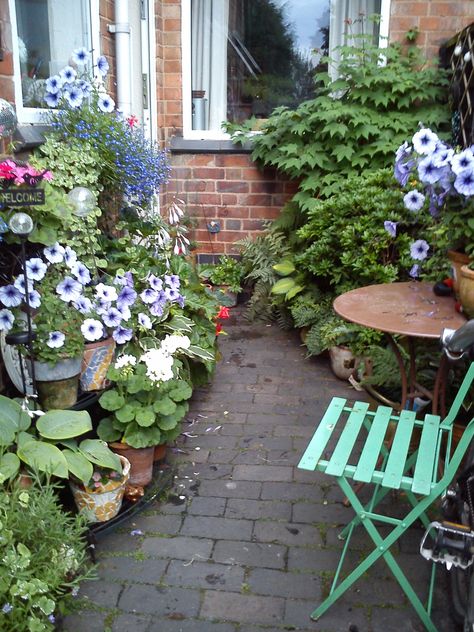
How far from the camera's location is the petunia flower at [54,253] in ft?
8.52

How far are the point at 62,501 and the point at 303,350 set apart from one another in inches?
94.8

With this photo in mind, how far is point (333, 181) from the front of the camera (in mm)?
5012

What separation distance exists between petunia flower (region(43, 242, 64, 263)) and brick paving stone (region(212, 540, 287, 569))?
1332 mm

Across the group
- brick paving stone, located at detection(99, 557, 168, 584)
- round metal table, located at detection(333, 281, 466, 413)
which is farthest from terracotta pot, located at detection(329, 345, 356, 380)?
brick paving stone, located at detection(99, 557, 168, 584)

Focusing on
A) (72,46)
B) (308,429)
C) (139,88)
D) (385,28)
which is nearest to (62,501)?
(308,429)

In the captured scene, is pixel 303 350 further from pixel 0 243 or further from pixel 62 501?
pixel 0 243

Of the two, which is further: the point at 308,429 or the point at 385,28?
the point at 385,28

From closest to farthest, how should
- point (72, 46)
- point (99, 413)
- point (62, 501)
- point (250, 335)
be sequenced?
point (62, 501) → point (99, 413) → point (72, 46) → point (250, 335)

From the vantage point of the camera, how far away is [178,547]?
2578 millimetres

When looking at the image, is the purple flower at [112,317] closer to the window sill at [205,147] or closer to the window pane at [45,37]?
the window pane at [45,37]

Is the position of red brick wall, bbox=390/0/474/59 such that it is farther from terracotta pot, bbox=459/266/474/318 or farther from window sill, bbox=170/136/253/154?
terracotta pot, bbox=459/266/474/318

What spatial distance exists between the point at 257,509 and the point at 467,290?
1294 mm

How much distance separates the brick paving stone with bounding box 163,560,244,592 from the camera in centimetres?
238

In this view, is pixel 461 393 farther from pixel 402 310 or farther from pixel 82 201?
pixel 82 201
